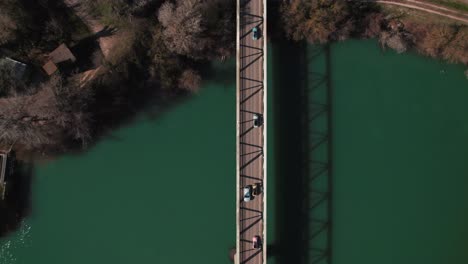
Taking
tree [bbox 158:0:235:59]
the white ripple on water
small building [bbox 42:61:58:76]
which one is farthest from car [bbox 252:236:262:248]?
small building [bbox 42:61:58:76]

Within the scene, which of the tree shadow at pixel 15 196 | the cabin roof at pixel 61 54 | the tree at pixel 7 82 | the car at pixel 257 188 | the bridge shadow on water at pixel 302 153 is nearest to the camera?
the car at pixel 257 188

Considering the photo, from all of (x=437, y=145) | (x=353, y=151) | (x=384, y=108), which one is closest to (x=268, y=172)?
(x=353, y=151)

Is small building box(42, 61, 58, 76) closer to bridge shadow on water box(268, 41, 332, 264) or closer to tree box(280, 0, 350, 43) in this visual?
Answer: bridge shadow on water box(268, 41, 332, 264)

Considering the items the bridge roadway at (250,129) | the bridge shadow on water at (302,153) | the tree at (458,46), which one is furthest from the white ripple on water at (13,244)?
the tree at (458,46)

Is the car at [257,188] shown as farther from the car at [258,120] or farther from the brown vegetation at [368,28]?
the brown vegetation at [368,28]

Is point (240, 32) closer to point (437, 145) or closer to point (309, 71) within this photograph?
point (309, 71)

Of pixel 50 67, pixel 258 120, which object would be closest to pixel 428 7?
pixel 258 120

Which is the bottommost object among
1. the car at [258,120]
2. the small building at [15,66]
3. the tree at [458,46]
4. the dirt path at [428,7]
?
the car at [258,120]
